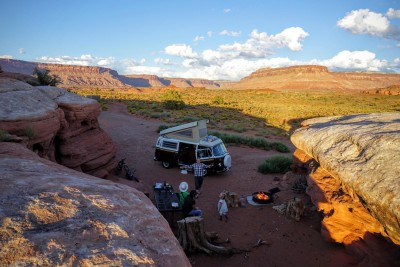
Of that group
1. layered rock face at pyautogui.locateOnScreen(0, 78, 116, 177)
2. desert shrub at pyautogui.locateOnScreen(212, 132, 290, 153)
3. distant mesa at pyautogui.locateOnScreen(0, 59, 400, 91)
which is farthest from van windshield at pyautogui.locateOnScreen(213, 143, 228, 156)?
distant mesa at pyautogui.locateOnScreen(0, 59, 400, 91)

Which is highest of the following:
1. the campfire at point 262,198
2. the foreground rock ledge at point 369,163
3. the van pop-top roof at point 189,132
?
the foreground rock ledge at point 369,163

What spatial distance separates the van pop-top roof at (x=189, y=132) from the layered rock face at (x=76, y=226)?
32.8 feet

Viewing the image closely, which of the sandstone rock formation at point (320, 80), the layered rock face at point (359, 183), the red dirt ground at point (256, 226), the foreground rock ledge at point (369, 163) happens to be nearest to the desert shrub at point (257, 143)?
the red dirt ground at point (256, 226)

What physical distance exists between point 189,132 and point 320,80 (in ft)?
457

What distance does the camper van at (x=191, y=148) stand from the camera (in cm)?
1384

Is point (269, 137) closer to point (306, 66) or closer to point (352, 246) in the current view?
point (352, 246)

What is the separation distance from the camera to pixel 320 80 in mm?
138250

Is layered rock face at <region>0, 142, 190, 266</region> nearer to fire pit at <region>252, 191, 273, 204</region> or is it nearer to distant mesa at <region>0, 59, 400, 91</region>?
fire pit at <region>252, 191, 273, 204</region>

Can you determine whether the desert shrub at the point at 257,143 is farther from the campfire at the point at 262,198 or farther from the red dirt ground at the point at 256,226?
the campfire at the point at 262,198

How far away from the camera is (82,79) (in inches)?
6289

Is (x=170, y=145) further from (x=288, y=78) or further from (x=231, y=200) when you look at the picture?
(x=288, y=78)

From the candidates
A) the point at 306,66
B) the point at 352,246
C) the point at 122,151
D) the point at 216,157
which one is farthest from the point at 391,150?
the point at 306,66

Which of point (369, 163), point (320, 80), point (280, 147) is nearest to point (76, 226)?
point (369, 163)

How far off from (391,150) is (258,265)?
4152 mm
